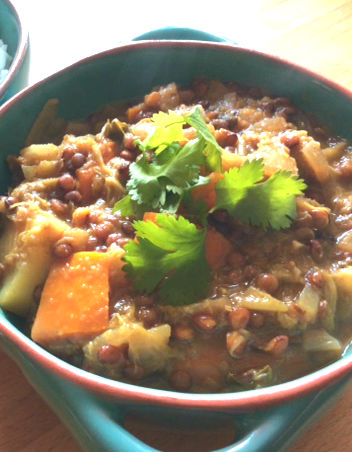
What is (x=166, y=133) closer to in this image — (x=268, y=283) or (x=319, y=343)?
(x=268, y=283)

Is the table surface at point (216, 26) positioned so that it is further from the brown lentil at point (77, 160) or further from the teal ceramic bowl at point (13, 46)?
the brown lentil at point (77, 160)

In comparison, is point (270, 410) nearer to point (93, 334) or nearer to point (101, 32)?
point (93, 334)

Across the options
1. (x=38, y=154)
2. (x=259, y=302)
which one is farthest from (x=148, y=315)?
(x=38, y=154)

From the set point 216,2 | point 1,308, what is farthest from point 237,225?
point 216,2

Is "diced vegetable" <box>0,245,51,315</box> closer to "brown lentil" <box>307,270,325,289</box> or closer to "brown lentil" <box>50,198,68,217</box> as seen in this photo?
"brown lentil" <box>50,198,68,217</box>

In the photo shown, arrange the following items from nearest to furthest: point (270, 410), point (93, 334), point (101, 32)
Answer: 1. point (270, 410)
2. point (93, 334)
3. point (101, 32)

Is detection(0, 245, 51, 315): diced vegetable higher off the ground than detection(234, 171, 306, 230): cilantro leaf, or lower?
lower

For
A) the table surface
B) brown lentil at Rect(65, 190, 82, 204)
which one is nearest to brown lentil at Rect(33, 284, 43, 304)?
brown lentil at Rect(65, 190, 82, 204)
